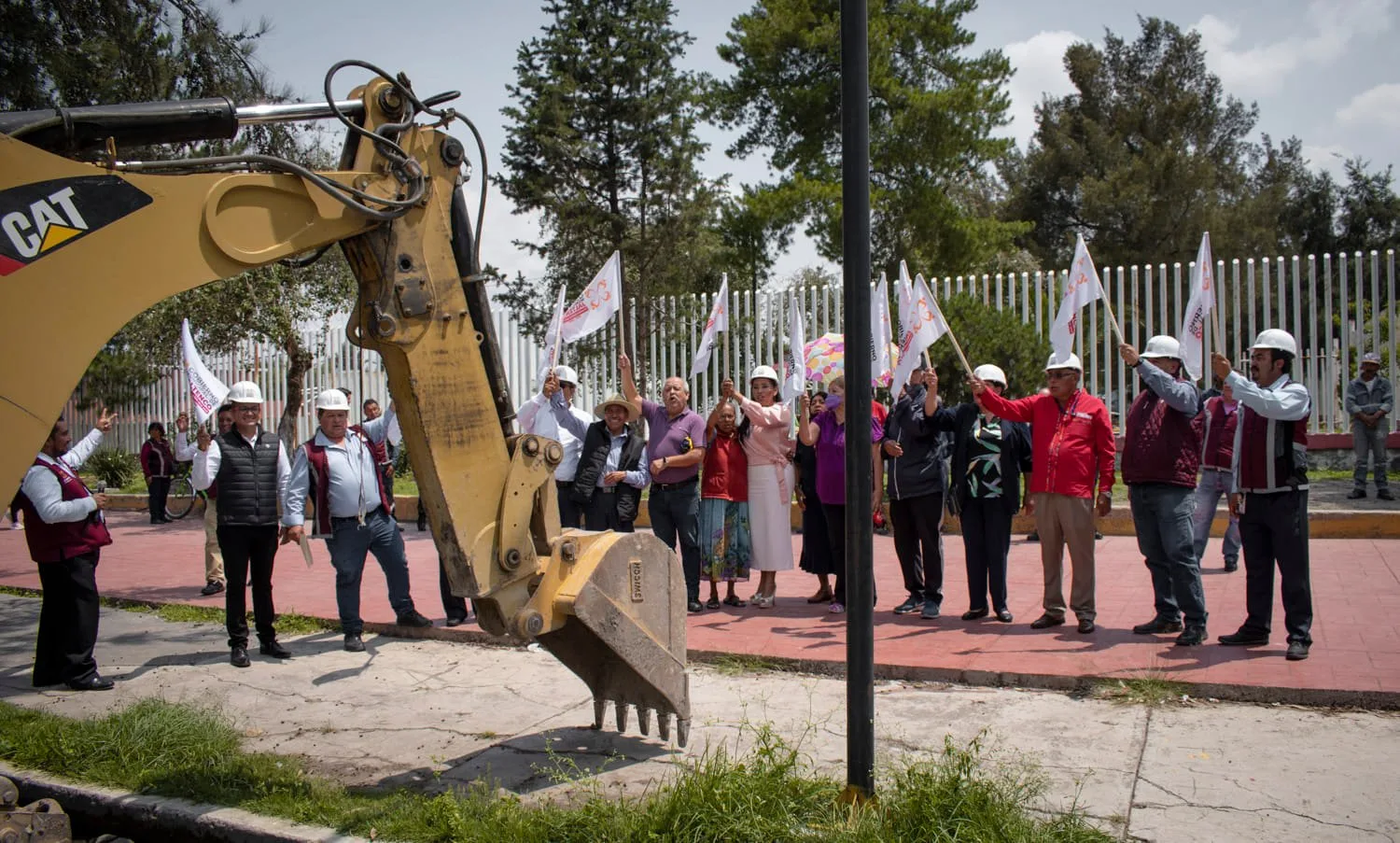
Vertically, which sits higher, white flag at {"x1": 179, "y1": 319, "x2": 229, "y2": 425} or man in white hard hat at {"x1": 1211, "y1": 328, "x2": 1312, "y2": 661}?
white flag at {"x1": 179, "y1": 319, "x2": 229, "y2": 425}

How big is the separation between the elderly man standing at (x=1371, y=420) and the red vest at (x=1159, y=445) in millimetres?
7298

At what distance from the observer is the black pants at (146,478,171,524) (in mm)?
18531

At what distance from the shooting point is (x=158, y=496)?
61.0 feet

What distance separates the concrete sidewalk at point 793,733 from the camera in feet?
14.6

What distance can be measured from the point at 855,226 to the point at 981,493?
15.2 ft

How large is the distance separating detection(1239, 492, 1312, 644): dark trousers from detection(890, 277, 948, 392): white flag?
259 cm

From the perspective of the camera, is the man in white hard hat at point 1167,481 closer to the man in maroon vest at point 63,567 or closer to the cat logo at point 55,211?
the cat logo at point 55,211

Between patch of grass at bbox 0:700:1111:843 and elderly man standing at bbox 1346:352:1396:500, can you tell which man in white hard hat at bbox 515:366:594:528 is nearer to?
patch of grass at bbox 0:700:1111:843

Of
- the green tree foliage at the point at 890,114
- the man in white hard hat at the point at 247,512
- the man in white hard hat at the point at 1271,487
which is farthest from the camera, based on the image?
the green tree foliage at the point at 890,114

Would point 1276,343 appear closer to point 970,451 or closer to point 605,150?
point 970,451

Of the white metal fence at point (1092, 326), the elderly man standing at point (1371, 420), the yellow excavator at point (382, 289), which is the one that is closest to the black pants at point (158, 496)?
the white metal fence at point (1092, 326)

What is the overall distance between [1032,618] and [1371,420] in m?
7.43

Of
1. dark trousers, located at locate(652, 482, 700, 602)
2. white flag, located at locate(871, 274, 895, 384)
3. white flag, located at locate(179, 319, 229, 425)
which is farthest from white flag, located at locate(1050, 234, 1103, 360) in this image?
white flag, located at locate(179, 319, 229, 425)

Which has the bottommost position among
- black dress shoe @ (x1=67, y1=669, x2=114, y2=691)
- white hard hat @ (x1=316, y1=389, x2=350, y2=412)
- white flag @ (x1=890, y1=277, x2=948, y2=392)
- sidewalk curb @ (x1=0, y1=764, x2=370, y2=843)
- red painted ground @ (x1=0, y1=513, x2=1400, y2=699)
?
sidewalk curb @ (x1=0, y1=764, x2=370, y2=843)
